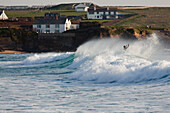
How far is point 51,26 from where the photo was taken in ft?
317

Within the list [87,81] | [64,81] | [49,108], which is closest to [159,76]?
[87,81]

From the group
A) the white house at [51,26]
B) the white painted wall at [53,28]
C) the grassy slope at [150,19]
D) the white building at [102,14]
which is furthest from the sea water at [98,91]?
the white building at [102,14]

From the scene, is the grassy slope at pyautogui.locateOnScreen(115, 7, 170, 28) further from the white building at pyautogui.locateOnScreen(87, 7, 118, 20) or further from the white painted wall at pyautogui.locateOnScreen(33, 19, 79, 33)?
the white painted wall at pyautogui.locateOnScreen(33, 19, 79, 33)

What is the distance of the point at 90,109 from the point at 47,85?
8.24m

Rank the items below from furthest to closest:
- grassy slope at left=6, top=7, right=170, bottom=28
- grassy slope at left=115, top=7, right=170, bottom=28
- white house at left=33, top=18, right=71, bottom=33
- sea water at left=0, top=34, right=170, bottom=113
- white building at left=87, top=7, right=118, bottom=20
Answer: white building at left=87, top=7, right=118, bottom=20 < grassy slope at left=115, top=7, right=170, bottom=28 < grassy slope at left=6, top=7, right=170, bottom=28 < white house at left=33, top=18, right=71, bottom=33 < sea water at left=0, top=34, right=170, bottom=113

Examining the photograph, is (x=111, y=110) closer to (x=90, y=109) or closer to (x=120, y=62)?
(x=90, y=109)

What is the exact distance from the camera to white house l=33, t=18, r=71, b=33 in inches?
3770

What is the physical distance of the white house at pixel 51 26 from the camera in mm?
95750

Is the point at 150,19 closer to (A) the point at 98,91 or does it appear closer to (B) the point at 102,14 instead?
(B) the point at 102,14

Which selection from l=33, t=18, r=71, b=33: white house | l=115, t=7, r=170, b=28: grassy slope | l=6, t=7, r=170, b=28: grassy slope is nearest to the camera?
l=33, t=18, r=71, b=33: white house

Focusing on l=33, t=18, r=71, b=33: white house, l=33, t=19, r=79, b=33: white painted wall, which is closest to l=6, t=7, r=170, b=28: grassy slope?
l=33, t=19, r=79, b=33: white painted wall

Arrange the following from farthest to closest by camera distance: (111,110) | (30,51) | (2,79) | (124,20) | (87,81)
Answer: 1. (124,20)
2. (30,51)
3. (2,79)
4. (87,81)
5. (111,110)

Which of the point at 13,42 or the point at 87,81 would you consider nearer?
the point at 87,81

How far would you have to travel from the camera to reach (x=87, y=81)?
26.4 metres
